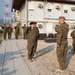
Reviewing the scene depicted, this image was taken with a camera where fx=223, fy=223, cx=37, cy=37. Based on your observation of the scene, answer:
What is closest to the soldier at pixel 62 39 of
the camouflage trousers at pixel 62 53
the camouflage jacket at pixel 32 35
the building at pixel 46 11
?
the camouflage trousers at pixel 62 53

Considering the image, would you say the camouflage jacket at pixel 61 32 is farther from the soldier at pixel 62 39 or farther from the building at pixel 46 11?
the building at pixel 46 11

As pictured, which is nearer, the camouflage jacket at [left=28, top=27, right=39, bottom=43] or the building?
the camouflage jacket at [left=28, top=27, right=39, bottom=43]

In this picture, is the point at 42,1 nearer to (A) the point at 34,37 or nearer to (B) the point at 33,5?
(B) the point at 33,5

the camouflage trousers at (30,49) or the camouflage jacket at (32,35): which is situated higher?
the camouflage jacket at (32,35)

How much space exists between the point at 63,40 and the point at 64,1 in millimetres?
18067

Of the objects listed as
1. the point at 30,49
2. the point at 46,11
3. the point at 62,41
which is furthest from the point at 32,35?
the point at 46,11

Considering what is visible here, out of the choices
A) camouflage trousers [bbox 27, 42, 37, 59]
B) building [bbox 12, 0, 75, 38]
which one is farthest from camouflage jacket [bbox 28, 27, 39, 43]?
building [bbox 12, 0, 75, 38]

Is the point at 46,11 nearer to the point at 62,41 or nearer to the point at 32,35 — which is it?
the point at 32,35

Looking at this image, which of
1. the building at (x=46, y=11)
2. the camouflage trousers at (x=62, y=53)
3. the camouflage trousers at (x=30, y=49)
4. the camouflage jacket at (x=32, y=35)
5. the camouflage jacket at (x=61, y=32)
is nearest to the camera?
the camouflage jacket at (x=61, y=32)

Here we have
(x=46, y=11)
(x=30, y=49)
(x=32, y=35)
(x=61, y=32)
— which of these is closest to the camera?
→ (x=61, y=32)

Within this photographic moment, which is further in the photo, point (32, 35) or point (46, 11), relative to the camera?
point (46, 11)

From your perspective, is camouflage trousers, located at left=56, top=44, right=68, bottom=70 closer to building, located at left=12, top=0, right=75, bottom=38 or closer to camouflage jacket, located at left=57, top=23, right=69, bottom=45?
camouflage jacket, located at left=57, top=23, right=69, bottom=45

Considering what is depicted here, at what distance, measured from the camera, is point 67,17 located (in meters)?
26.2

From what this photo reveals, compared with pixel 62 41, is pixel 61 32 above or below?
above
